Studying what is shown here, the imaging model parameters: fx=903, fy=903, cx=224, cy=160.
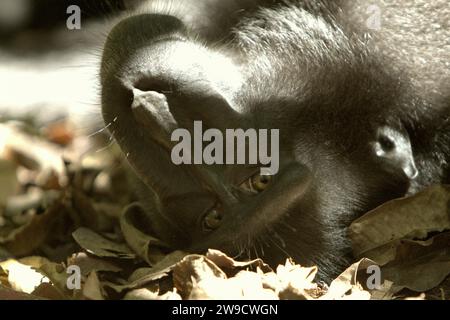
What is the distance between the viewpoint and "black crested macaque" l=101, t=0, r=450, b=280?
1814mm

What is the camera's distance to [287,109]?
6.40 feet

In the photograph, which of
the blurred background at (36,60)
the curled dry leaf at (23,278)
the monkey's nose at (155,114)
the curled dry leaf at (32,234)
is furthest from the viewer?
the blurred background at (36,60)

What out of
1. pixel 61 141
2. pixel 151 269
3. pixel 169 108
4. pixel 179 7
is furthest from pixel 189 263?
pixel 61 141

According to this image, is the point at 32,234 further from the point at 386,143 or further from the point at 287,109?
the point at 386,143

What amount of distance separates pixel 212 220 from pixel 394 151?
1.55 feet

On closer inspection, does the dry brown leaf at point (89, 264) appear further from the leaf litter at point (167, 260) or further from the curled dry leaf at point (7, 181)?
the curled dry leaf at point (7, 181)

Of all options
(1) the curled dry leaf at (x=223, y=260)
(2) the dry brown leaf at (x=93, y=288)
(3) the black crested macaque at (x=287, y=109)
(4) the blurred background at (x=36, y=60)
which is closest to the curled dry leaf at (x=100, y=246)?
(3) the black crested macaque at (x=287, y=109)

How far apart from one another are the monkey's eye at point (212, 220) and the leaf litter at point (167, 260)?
0.08m

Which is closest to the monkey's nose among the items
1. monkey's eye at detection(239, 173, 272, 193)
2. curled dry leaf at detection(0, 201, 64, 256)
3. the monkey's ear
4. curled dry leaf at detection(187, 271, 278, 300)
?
monkey's eye at detection(239, 173, 272, 193)

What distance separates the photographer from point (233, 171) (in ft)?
5.92

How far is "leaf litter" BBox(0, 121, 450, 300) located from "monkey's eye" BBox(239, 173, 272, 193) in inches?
5.8

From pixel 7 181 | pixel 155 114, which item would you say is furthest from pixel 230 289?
pixel 7 181

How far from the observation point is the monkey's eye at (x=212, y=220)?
73.1 inches

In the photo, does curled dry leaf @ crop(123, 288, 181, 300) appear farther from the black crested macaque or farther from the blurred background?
the blurred background
